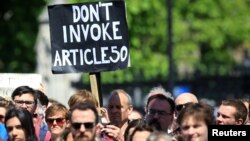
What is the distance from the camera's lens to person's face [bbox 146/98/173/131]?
13.9 meters

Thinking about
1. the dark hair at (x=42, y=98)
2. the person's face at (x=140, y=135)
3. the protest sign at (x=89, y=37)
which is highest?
the protest sign at (x=89, y=37)

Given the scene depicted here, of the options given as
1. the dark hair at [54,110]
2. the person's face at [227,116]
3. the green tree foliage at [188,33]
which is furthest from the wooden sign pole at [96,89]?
the green tree foliage at [188,33]

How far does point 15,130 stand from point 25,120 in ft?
0.43

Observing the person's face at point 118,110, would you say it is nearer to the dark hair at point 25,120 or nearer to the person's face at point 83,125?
the dark hair at point 25,120

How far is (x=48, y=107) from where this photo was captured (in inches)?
587

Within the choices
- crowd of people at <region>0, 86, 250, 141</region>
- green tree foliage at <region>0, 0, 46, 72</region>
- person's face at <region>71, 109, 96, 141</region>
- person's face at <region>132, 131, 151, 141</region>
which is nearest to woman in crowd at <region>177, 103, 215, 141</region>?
crowd of people at <region>0, 86, 250, 141</region>

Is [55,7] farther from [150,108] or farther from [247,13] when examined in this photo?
[247,13]

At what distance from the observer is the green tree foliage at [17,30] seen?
1345 inches

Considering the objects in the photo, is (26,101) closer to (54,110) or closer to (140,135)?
(54,110)

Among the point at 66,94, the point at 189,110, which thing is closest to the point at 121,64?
the point at 189,110

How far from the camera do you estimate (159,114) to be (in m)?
14.0

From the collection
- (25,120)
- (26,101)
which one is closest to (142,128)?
(25,120)

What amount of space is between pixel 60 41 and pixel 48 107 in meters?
0.74

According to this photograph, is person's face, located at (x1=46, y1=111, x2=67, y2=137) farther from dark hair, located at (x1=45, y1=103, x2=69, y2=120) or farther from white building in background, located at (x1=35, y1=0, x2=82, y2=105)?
white building in background, located at (x1=35, y1=0, x2=82, y2=105)
